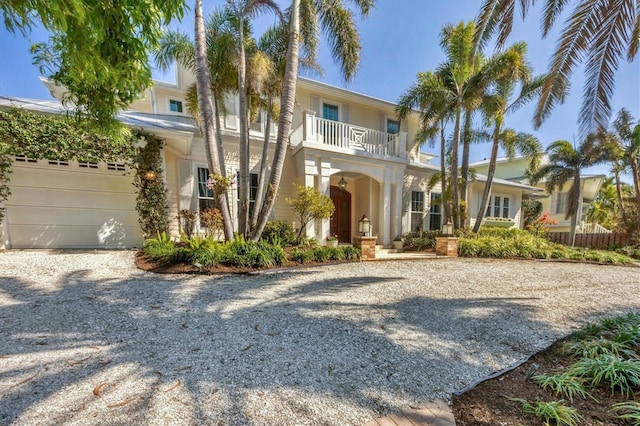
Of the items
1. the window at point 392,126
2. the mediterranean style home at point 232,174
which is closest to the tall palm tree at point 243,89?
the mediterranean style home at point 232,174

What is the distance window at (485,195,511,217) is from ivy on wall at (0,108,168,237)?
17.0 meters

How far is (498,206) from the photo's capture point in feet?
50.8

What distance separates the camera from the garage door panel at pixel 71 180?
6858 mm

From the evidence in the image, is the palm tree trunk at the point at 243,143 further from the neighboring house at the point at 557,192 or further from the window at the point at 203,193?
the neighboring house at the point at 557,192

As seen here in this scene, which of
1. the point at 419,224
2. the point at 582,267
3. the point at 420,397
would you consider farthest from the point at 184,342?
the point at 419,224

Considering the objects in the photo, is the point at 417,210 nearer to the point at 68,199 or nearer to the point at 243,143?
the point at 243,143

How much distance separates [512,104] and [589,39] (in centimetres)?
801

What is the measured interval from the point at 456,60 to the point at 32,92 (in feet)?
51.4

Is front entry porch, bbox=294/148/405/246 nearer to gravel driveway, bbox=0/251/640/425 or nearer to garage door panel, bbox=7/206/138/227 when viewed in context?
gravel driveway, bbox=0/251/640/425

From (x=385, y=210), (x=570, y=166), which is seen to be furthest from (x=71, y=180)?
(x=570, y=166)

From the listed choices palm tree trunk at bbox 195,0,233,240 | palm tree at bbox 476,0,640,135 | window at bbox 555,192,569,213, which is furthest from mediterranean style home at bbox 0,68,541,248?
window at bbox 555,192,569,213

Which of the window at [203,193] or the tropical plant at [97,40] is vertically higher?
the tropical plant at [97,40]

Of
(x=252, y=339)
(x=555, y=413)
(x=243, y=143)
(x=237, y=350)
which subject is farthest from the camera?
(x=243, y=143)

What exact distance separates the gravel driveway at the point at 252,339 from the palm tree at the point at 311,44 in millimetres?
2925
